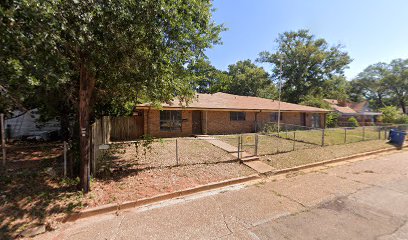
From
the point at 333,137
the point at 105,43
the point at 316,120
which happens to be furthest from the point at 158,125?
the point at 316,120

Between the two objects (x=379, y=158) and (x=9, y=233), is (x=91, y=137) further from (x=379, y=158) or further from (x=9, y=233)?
(x=379, y=158)

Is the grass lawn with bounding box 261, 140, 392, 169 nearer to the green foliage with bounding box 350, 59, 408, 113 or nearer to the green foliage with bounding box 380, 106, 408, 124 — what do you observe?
the green foliage with bounding box 380, 106, 408, 124

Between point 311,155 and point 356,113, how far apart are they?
34320 mm

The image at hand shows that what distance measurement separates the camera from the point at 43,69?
367 centimetres

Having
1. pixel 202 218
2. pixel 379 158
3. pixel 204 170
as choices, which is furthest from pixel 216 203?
pixel 379 158

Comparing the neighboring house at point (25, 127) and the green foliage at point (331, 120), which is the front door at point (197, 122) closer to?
the neighboring house at point (25, 127)

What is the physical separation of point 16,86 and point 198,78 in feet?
Answer: 15.5

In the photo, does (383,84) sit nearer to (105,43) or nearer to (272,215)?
(272,215)

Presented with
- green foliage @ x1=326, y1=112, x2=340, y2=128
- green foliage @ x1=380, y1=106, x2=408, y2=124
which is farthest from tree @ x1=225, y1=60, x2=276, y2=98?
green foliage @ x1=380, y1=106, x2=408, y2=124

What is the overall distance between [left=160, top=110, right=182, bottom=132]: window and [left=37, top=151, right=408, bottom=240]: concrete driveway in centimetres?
941

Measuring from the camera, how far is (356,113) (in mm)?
35906

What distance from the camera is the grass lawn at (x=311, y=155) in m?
8.63

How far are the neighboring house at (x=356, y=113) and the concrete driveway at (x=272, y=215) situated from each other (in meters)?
28.0

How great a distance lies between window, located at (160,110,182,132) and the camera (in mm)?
14580
